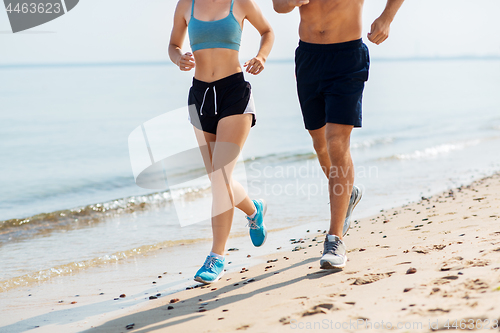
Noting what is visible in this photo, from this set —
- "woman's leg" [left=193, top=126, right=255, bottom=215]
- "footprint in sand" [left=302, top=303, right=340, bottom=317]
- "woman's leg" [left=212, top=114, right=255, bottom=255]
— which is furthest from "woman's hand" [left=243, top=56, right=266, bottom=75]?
"footprint in sand" [left=302, top=303, right=340, bottom=317]

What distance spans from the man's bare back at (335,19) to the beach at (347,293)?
1711 mm

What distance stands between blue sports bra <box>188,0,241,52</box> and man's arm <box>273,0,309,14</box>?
0.33 meters

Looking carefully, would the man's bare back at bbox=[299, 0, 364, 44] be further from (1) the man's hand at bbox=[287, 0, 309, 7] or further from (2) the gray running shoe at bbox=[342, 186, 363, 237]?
(2) the gray running shoe at bbox=[342, 186, 363, 237]

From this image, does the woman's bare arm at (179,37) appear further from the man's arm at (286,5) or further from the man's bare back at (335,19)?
the man's bare back at (335,19)

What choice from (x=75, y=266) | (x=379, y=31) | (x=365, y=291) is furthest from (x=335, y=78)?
(x=75, y=266)

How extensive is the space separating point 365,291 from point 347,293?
106 millimetres

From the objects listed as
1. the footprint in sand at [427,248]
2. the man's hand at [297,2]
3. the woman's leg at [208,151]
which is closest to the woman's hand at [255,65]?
the man's hand at [297,2]

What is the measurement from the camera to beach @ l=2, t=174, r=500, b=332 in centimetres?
235

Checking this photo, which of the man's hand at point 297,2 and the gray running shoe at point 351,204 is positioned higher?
the man's hand at point 297,2

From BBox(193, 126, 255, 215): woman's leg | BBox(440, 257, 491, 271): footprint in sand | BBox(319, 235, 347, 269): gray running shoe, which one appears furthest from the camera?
BBox(193, 126, 255, 215): woman's leg

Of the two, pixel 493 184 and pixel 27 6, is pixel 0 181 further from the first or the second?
pixel 27 6

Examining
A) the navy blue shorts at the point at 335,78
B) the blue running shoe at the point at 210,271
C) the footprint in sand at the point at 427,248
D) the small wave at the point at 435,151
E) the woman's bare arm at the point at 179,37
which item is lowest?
the small wave at the point at 435,151

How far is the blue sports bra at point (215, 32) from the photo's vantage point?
3484mm

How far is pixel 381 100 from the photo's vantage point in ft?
95.0
